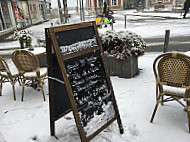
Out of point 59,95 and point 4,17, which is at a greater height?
point 4,17

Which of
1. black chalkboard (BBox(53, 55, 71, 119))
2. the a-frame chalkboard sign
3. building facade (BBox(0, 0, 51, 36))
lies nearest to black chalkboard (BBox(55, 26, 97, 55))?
the a-frame chalkboard sign

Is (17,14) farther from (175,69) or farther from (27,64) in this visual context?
(175,69)

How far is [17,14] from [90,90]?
19903 millimetres

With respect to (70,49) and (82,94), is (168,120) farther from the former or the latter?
(70,49)

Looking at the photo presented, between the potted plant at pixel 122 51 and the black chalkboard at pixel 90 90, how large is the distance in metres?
2.17

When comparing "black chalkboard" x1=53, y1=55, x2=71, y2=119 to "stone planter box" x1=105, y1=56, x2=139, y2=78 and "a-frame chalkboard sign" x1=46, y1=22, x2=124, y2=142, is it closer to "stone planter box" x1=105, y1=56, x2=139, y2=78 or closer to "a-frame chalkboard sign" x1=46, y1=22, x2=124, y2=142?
"a-frame chalkboard sign" x1=46, y1=22, x2=124, y2=142

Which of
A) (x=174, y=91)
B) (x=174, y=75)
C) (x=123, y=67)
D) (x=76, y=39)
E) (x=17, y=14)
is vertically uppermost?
(x=17, y=14)

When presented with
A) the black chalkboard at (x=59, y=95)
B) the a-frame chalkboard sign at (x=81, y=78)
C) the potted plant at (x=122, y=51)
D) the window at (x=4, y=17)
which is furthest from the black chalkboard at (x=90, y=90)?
the window at (x=4, y=17)

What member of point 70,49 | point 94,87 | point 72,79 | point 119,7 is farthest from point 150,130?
point 119,7

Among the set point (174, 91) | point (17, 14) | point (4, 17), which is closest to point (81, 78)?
point (174, 91)

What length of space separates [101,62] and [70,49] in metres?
0.56

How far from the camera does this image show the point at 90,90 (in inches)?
89.7

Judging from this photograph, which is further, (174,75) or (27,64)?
(27,64)

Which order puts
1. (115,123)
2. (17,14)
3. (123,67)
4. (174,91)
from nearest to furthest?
1. (174,91)
2. (115,123)
3. (123,67)
4. (17,14)
